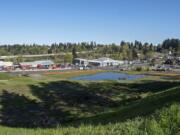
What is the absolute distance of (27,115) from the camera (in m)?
45.3

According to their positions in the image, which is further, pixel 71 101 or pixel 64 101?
pixel 64 101

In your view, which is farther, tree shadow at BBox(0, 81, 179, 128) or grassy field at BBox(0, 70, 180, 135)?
tree shadow at BBox(0, 81, 179, 128)

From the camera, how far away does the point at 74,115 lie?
45406mm

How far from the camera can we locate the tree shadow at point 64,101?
4252cm

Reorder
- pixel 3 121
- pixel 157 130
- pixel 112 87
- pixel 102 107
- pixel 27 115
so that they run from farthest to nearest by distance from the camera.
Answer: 1. pixel 112 87
2. pixel 102 107
3. pixel 27 115
4. pixel 3 121
5. pixel 157 130

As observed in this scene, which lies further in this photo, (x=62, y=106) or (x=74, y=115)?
(x=62, y=106)

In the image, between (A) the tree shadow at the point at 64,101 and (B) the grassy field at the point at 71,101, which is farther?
(A) the tree shadow at the point at 64,101

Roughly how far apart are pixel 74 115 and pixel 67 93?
1595cm

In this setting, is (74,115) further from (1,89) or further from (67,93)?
(1,89)

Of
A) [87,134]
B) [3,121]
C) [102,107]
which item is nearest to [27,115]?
[3,121]

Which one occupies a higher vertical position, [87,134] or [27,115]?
[87,134]

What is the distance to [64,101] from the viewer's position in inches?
2162

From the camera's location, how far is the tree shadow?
42519mm

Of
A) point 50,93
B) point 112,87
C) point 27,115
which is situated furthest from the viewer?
point 112,87
